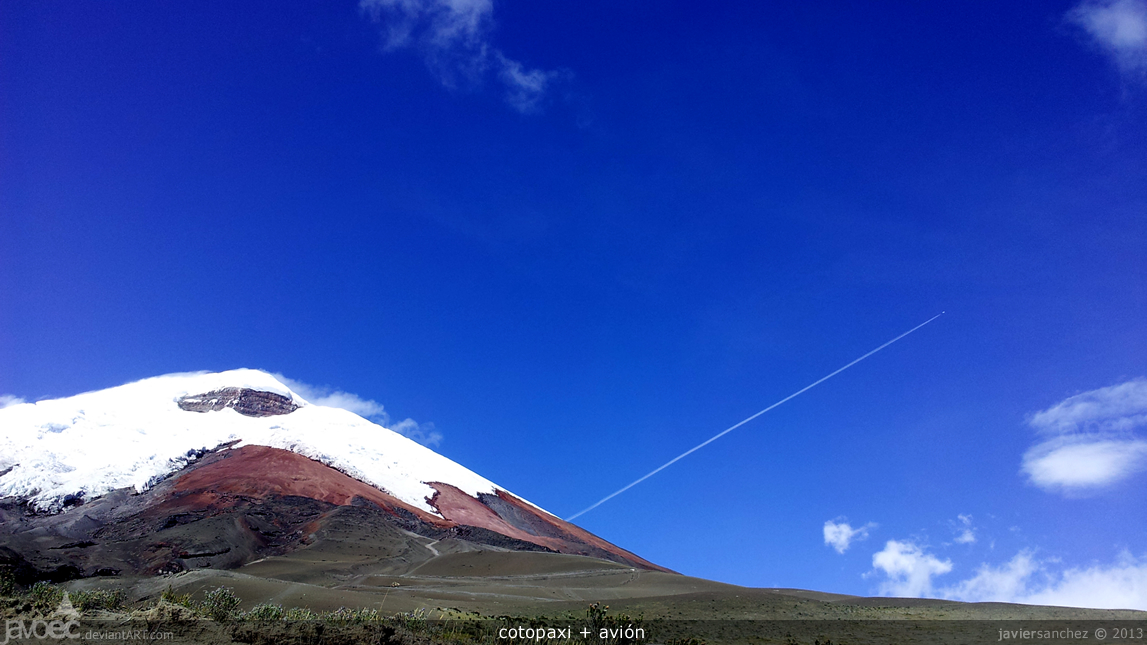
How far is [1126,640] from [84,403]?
3831 inches

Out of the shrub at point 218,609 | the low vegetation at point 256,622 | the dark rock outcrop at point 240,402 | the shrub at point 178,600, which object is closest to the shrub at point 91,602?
the low vegetation at point 256,622

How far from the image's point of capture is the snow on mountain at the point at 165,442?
210 ft

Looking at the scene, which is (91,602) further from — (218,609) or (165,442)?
(165,442)

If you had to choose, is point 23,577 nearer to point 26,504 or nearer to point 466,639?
point 466,639

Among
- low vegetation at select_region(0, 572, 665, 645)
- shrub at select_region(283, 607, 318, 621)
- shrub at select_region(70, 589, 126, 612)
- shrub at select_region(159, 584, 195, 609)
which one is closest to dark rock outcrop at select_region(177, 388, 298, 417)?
shrub at select_region(283, 607, 318, 621)

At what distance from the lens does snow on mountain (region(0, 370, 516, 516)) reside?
63969 millimetres

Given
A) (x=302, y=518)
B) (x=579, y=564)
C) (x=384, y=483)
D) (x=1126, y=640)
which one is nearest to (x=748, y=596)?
(x=1126, y=640)

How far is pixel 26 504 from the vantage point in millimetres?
58688

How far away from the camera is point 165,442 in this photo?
75.3 meters

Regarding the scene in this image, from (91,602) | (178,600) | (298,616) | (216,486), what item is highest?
(216,486)

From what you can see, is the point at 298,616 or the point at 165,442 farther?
the point at 165,442

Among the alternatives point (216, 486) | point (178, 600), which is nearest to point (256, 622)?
point (178, 600)

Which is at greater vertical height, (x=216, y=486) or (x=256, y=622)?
(x=216, y=486)

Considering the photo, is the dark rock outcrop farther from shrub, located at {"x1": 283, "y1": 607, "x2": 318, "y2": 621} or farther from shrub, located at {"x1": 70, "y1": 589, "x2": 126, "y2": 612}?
shrub, located at {"x1": 70, "y1": 589, "x2": 126, "y2": 612}
